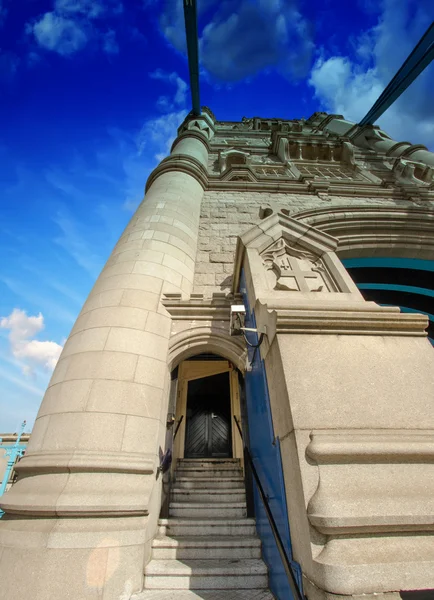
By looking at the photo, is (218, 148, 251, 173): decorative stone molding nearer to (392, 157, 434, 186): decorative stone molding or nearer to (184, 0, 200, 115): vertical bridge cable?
(392, 157, 434, 186): decorative stone molding

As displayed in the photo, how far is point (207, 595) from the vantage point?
247 centimetres

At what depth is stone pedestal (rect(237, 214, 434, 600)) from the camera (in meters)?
1.35

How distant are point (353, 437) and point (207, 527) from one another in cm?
306

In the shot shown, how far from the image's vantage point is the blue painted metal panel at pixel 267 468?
6.72 feet

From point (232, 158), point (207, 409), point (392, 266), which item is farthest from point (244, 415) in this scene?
point (232, 158)

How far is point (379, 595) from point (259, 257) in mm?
3241

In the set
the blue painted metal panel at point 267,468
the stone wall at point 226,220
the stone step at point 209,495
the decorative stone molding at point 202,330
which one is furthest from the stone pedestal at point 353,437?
the stone step at point 209,495

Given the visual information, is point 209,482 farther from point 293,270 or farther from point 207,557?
point 293,270

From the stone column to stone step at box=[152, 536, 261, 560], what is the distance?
30 centimetres

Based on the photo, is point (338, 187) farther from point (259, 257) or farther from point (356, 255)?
point (259, 257)

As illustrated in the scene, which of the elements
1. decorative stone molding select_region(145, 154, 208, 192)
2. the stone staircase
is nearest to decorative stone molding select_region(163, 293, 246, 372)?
the stone staircase

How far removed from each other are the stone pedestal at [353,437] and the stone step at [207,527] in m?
2.42

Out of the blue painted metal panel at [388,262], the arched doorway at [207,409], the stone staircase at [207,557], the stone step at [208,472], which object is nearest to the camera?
the stone staircase at [207,557]

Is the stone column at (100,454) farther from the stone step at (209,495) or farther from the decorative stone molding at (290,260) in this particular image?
the stone step at (209,495)
